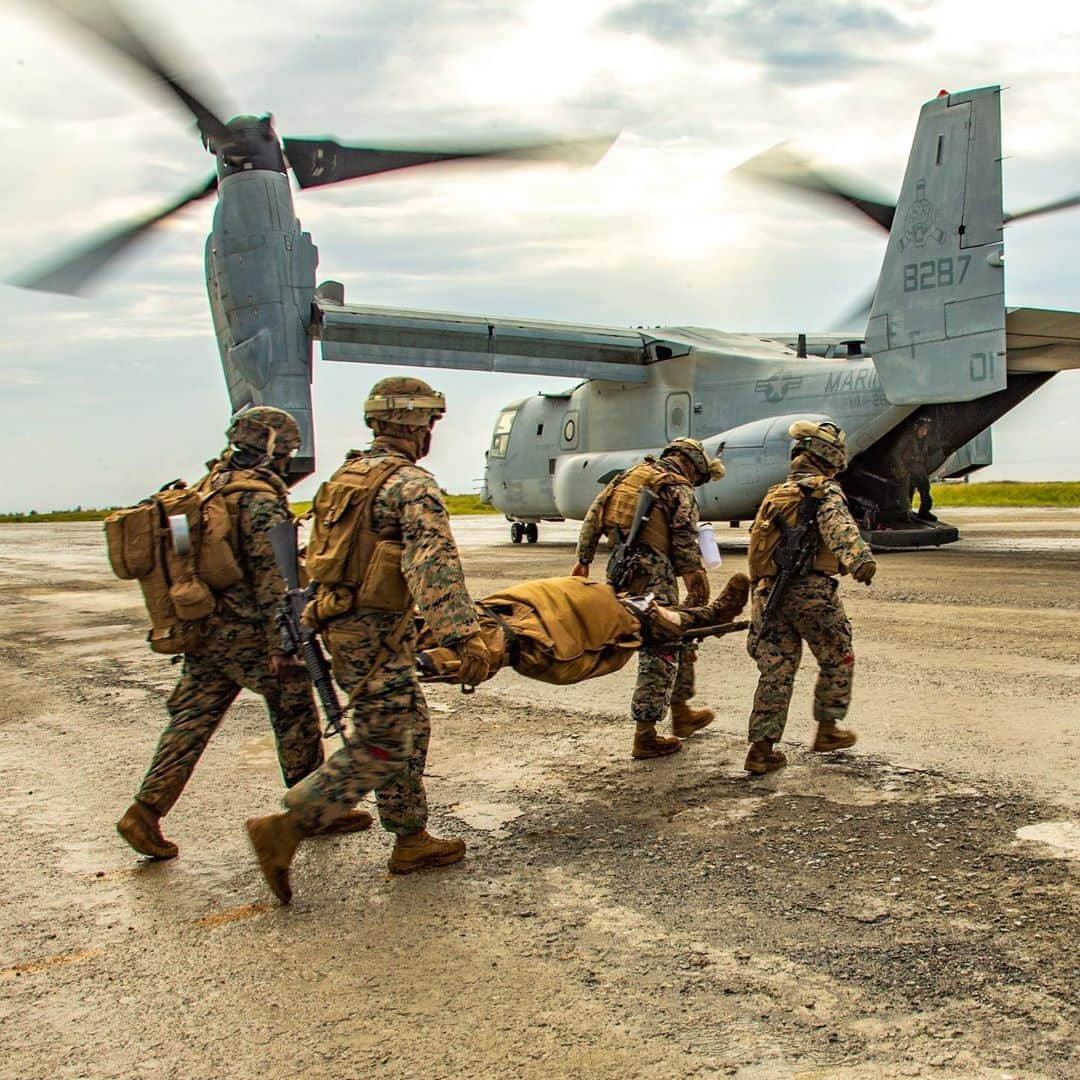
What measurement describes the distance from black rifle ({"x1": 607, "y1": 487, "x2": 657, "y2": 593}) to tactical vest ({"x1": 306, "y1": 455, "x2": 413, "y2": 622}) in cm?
202

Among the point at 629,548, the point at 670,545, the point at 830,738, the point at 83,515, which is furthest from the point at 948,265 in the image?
the point at 83,515

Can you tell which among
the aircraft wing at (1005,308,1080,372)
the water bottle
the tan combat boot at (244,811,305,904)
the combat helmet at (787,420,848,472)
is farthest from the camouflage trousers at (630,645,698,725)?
the aircraft wing at (1005,308,1080,372)

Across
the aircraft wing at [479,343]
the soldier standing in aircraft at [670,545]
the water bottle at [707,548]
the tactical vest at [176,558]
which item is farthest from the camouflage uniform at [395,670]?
the aircraft wing at [479,343]

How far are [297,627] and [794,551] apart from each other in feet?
7.75

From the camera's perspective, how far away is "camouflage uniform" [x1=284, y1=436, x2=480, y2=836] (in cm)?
→ 381

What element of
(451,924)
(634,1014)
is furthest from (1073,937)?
(451,924)

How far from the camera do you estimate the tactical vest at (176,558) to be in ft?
14.7

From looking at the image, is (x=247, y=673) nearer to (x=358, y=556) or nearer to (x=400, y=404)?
(x=358, y=556)

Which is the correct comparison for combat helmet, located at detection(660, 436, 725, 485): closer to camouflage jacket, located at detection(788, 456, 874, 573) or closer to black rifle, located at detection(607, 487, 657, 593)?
black rifle, located at detection(607, 487, 657, 593)

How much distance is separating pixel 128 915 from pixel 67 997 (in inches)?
24.3

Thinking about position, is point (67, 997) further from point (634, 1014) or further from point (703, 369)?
point (703, 369)

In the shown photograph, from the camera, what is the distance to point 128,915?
385 cm

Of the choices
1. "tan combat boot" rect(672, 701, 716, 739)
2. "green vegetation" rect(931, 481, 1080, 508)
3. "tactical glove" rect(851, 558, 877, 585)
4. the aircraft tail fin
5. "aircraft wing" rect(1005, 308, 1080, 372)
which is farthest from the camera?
"green vegetation" rect(931, 481, 1080, 508)

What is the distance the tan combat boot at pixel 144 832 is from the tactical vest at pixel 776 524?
115 inches
